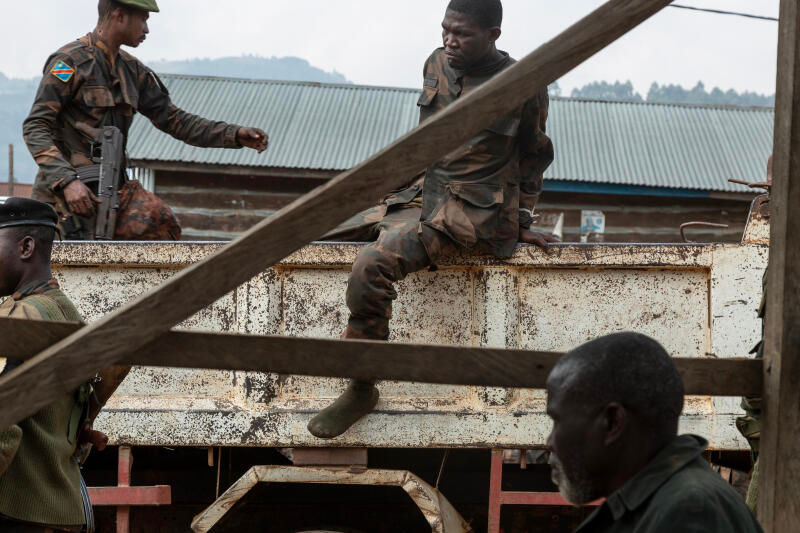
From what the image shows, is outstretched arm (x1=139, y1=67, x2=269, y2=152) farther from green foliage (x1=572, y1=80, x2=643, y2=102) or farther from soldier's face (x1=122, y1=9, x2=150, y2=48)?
green foliage (x1=572, y1=80, x2=643, y2=102)

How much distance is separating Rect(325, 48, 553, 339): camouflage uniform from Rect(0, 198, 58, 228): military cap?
1.19 m

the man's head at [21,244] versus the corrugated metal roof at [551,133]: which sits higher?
the corrugated metal roof at [551,133]

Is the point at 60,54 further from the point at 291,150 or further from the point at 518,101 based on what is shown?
the point at 291,150

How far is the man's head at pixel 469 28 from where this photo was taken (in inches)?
161

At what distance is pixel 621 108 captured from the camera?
50.1ft

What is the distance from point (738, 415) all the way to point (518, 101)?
6.93 ft

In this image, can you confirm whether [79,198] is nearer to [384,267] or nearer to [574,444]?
[384,267]

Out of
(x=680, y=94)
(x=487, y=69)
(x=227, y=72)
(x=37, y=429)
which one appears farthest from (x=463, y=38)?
(x=227, y=72)

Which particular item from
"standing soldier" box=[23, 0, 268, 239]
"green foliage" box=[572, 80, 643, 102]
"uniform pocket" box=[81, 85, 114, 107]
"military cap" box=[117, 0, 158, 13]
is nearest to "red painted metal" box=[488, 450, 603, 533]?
"standing soldier" box=[23, 0, 268, 239]

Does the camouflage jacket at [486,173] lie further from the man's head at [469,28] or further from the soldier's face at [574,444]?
the soldier's face at [574,444]

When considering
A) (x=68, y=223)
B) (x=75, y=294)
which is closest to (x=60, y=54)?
(x=68, y=223)

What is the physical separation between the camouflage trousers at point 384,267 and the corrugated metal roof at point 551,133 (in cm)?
811

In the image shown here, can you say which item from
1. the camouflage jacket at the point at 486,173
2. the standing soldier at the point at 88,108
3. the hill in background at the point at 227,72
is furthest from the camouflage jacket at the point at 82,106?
the hill in background at the point at 227,72

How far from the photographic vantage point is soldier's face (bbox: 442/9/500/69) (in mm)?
4090
